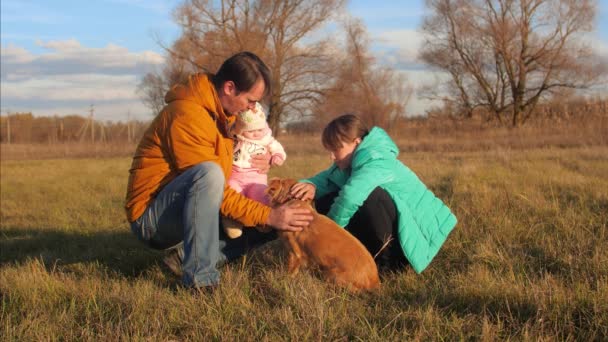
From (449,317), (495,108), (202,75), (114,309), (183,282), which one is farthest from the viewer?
(495,108)

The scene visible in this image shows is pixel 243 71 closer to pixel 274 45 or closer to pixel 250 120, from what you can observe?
pixel 250 120

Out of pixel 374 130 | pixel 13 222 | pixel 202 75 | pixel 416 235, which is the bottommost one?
pixel 13 222

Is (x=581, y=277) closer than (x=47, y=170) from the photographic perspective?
Yes

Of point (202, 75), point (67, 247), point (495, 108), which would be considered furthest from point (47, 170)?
point (495, 108)

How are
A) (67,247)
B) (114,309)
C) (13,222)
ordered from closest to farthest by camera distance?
(114,309)
(67,247)
(13,222)

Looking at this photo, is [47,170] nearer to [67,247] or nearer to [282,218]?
[67,247]

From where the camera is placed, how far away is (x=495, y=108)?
24062 millimetres

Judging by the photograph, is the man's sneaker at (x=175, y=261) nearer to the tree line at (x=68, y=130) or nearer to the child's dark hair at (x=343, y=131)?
the child's dark hair at (x=343, y=131)

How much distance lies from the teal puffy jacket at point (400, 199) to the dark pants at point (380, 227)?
0.23 ft

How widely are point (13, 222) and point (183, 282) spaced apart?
496 centimetres

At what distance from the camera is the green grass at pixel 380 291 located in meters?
2.51

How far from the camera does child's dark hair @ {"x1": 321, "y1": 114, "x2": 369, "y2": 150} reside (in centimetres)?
369

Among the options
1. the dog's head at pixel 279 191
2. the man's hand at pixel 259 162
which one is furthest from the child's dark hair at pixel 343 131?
the man's hand at pixel 259 162

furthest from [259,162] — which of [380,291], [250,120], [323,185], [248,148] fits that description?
[380,291]
